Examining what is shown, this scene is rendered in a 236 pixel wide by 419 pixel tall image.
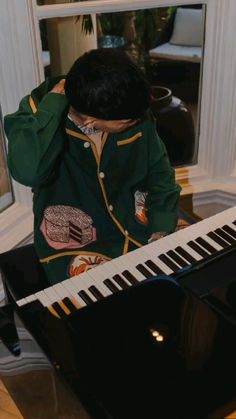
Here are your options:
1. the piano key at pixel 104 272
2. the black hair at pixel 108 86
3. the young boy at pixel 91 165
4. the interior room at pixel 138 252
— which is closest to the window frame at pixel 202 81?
the interior room at pixel 138 252

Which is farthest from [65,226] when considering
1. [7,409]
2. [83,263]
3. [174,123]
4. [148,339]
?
[174,123]

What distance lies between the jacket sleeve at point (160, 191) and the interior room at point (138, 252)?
4cm

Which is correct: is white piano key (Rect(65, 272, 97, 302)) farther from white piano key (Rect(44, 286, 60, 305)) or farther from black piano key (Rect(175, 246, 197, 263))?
black piano key (Rect(175, 246, 197, 263))

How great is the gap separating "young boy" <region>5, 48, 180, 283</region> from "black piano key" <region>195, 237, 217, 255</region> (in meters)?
0.20

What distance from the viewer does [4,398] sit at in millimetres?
2084

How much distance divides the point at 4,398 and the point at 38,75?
127 cm

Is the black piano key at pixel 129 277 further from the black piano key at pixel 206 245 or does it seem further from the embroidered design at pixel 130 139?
the embroidered design at pixel 130 139

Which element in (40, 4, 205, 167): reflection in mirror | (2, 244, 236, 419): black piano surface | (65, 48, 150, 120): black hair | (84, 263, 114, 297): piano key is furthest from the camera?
(40, 4, 205, 167): reflection in mirror

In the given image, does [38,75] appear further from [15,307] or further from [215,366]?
[215,366]

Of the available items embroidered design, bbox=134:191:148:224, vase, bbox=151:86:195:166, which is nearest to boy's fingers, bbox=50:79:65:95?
embroidered design, bbox=134:191:148:224

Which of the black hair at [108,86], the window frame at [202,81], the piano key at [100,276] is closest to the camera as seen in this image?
the black hair at [108,86]

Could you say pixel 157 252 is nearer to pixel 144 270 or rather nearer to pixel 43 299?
pixel 144 270

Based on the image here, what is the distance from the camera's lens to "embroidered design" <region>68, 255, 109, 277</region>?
1640 mm

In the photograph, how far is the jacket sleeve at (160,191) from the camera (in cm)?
171
